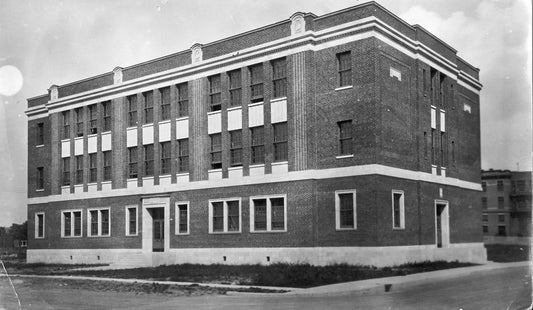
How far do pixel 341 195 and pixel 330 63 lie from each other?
573 cm

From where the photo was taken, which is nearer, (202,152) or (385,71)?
(385,71)

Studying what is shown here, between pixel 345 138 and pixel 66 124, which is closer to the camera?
pixel 345 138

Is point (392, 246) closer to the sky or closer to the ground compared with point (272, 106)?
closer to the ground

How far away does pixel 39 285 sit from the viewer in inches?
799

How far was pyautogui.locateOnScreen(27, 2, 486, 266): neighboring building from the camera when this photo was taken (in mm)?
24422

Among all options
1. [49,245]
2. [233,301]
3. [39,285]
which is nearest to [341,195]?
[233,301]

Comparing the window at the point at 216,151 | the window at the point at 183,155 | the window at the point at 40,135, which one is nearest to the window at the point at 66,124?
the window at the point at 40,135

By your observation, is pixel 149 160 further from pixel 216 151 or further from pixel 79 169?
pixel 216 151

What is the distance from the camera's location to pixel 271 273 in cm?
2247

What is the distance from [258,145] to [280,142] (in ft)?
4.61

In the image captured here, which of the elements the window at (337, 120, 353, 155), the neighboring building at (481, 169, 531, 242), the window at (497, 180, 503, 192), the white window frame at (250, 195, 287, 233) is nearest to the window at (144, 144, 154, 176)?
the white window frame at (250, 195, 287, 233)

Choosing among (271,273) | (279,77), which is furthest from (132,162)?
(271,273)

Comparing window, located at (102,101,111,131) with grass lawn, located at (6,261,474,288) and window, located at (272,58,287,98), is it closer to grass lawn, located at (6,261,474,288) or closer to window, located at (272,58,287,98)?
grass lawn, located at (6,261,474,288)

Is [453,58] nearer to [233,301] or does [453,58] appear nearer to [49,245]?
[233,301]
